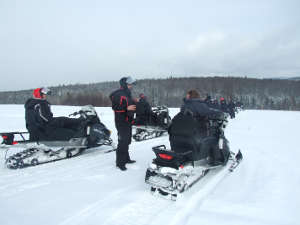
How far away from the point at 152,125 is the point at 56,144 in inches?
142

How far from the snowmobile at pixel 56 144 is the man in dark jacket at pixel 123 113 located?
123cm

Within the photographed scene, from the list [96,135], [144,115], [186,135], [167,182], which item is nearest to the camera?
[167,182]

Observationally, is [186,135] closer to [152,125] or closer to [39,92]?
[39,92]

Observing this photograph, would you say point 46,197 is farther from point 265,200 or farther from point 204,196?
point 265,200

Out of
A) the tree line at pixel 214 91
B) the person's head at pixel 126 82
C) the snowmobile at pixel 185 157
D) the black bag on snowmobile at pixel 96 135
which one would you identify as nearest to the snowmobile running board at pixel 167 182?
the snowmobile at pixel 185 157

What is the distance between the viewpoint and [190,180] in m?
3.14

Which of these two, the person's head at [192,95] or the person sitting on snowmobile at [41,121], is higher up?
the person's head at [192,95]

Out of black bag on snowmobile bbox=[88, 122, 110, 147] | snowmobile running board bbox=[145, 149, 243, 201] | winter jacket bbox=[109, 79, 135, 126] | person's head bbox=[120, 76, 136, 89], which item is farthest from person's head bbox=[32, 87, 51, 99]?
snowmobile running board bbox=[145, 149, 243, 201]

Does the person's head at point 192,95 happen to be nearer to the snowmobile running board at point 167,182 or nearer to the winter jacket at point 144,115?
the snowmobile running board at point 167,182

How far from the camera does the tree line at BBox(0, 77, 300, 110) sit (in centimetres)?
6531

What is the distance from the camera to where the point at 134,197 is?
277cm

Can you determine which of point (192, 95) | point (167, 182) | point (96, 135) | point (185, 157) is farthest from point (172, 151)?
point (96, 135)

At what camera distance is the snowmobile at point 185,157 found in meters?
2.71

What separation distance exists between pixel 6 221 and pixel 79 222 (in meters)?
0.79
